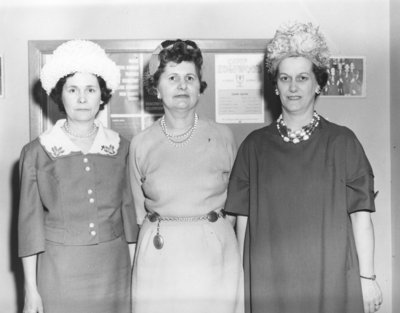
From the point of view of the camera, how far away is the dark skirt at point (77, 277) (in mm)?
1909

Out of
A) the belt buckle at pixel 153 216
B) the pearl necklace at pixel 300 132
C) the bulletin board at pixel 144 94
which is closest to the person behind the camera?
the pearl necklace at pixel 300 132

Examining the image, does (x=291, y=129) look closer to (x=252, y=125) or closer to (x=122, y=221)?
(x=252, y=125)

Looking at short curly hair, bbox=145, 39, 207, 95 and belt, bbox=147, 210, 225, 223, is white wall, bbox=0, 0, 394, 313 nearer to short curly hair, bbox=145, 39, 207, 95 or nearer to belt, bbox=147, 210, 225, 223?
short curly hair, bbox=145, 39, 207, 95

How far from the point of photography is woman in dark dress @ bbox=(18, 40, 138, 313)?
1910 mm

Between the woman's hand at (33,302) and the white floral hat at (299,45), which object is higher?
the white floral hat at (299,45)

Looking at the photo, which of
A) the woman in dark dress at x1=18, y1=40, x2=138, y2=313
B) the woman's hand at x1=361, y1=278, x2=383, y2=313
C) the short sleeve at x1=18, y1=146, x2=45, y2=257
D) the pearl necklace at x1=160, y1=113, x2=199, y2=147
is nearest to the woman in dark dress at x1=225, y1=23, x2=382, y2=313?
the woman's hand at x1=361, y1=278, x2=383, y2=313

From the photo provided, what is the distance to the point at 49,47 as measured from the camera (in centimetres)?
254

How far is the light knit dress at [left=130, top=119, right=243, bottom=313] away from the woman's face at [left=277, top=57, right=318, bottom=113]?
0.38 meters

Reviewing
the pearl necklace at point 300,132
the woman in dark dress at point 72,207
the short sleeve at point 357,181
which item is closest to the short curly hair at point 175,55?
the woman in dark dress at point 72,207

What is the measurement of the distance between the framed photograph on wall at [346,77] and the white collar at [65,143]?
124 cm

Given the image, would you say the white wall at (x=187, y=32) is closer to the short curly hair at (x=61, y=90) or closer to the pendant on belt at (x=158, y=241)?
the short curly hair at (x=61, y=90)

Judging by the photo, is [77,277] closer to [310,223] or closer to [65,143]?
[65,143]

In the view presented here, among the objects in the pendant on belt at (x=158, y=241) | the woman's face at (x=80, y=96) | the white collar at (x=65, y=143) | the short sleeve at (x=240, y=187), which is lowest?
the pendant on belt at (x=158, y=241)

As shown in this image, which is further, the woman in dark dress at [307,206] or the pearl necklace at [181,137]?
the pearl necklace at [181,137]
